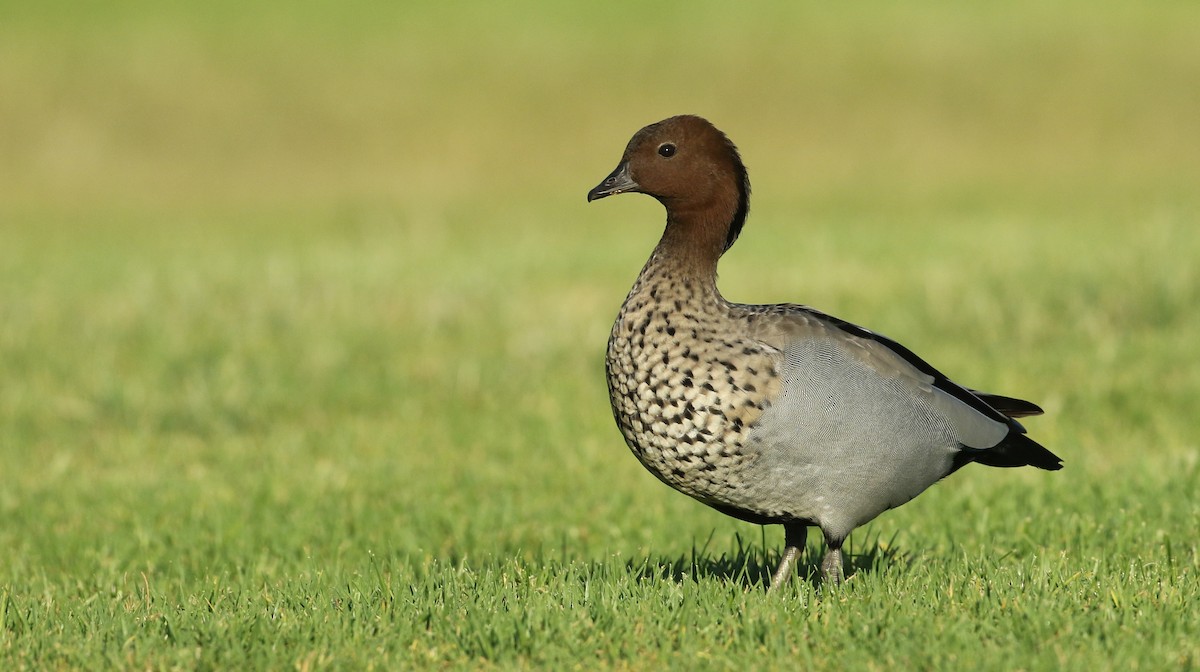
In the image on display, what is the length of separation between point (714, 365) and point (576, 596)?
0.94 m

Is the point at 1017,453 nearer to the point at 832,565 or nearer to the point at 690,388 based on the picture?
the point at 832,565

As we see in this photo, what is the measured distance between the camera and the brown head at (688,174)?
17.7 feet

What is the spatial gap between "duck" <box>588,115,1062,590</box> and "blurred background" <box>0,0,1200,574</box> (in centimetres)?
178

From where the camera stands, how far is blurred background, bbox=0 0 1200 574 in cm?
829

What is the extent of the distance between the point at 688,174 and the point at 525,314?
7.56m

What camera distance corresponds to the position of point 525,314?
12883mm

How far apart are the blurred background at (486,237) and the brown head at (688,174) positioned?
1.88 m

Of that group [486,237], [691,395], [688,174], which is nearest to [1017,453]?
[691,395]

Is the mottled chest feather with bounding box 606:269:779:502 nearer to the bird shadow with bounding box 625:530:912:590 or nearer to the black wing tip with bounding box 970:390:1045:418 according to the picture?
the bird shadow with bounding box 625:530:912:590

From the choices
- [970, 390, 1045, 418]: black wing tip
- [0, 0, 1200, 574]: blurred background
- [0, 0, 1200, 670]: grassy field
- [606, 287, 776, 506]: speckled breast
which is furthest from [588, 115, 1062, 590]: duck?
[0, 0, 1200, 574]: blurred background

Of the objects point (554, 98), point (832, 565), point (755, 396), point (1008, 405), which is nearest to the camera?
point (755, 396)

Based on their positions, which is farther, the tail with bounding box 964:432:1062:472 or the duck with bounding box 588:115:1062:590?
the tail with bounding box 964:432:1062:472

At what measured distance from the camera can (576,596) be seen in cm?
487

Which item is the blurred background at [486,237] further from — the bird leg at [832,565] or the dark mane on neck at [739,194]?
the dark mane on neck at [739,194]
